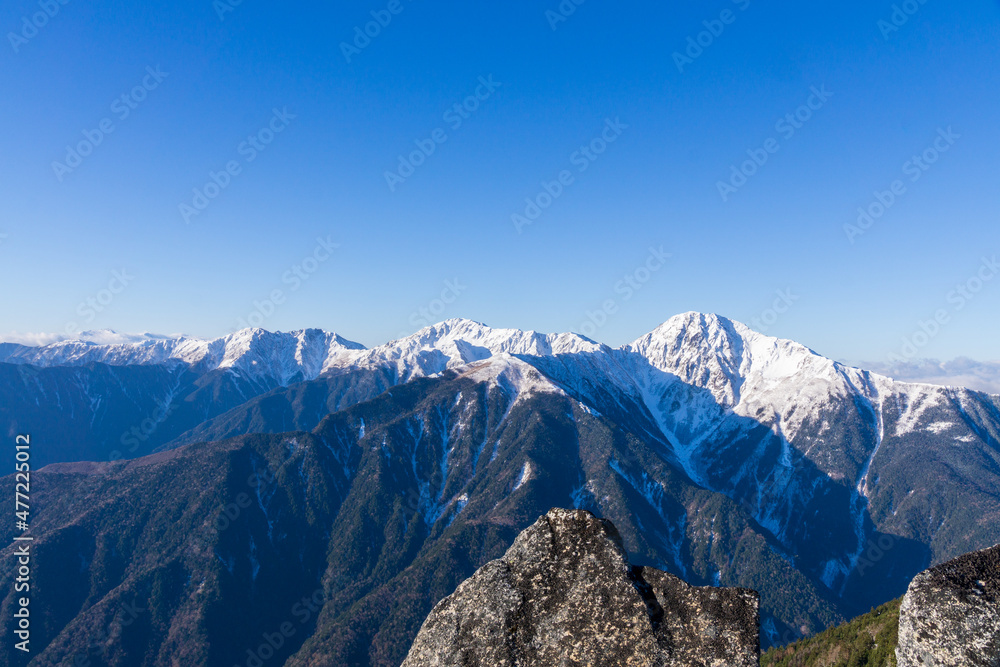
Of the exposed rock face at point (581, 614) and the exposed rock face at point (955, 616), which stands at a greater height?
the exposed rock face at point (581, 614)

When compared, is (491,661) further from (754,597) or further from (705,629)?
(754,597)

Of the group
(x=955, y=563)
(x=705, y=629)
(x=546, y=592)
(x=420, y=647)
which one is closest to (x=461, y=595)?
(x=420, y=647)

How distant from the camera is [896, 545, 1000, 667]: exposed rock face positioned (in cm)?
1795

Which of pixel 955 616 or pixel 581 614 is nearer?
pixel 581 614

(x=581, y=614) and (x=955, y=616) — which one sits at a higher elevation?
(x=581, y=614)

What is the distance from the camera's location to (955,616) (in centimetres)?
1848

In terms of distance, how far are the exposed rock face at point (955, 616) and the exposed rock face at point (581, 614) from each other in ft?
36.1

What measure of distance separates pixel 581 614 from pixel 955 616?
49.4 ft

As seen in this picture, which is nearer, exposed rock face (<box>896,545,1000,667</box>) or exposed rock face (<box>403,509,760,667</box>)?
exposed rock face (<box>403,509,760,667</box>)

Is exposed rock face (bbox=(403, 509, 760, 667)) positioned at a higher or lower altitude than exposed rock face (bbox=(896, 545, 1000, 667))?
higher

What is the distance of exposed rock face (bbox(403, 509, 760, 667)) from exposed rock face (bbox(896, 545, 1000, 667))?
1100 centimetres

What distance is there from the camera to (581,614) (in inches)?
558

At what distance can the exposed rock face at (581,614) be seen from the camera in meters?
13.1

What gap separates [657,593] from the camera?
1431cm
